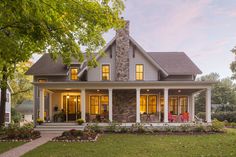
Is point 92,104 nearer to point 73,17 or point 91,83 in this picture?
point 91,83

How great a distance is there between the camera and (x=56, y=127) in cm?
2209

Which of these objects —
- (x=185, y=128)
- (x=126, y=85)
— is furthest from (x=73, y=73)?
(x=185, y=128)

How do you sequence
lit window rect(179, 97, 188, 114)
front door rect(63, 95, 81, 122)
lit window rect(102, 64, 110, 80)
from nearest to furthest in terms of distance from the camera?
lit window rect(102, 64, 110, 80)
front door rect(63, 95, 81, 122)
lit window rect(179, 97, 188, 114)

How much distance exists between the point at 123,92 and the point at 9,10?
18.0 metres

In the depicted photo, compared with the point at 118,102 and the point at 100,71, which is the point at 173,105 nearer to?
the point at 118,102

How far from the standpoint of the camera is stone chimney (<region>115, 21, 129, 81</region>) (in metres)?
25.3

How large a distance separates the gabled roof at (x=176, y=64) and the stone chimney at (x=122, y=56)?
175 inches

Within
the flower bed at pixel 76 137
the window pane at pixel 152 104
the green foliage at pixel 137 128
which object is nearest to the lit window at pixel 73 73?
the window pane at pixel 152 104

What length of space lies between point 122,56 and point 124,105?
4.30 m

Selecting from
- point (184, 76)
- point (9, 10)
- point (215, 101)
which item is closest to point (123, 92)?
point (184, 76)

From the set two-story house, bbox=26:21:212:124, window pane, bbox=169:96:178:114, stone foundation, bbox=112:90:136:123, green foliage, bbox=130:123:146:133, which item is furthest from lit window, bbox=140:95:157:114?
green foliage, bbox=130:123:146:133

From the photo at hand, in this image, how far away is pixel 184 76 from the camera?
90.6 feet

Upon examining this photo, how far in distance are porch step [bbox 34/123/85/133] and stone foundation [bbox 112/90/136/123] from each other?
4153 mm

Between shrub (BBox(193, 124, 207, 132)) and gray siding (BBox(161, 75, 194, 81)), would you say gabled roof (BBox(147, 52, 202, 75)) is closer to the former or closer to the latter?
gray siding (BBox(161, 75, 194, 81))
